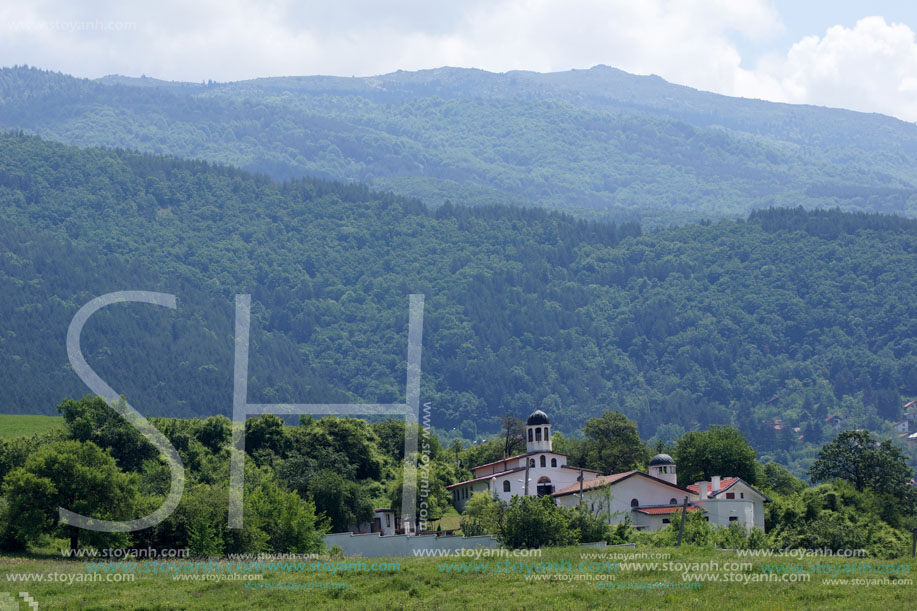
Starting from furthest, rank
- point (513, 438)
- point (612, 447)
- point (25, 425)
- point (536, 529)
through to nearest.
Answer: point (513, 438)
point (25, 425)
point (612, 447)
point (536, 529)

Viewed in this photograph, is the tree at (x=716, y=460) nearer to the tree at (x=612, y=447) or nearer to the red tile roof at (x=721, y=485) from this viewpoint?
the tree at (x=612, y=447)

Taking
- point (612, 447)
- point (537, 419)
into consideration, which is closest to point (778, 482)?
point (612, 447)

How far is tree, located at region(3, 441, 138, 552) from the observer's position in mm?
58531

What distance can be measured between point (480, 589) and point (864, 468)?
64.8 meters

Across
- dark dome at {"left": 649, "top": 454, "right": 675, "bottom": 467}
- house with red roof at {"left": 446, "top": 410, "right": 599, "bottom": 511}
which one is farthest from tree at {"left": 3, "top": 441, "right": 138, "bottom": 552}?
dark dome at {"left": 649, "top": 454, "right": 675, "bottom": 467}

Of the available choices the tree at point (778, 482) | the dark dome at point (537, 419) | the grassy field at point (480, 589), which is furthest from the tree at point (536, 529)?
the tree at point (778, 482)

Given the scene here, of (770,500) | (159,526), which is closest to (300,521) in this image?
(159,526)

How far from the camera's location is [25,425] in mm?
114188

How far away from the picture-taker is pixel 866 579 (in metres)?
50.5

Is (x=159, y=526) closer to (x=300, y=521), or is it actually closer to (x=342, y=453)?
(x=300, y=521)

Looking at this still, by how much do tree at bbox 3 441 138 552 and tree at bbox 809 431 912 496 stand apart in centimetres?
6505

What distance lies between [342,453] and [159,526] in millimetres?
33219

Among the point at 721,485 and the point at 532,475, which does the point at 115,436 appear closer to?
the point at 532,475

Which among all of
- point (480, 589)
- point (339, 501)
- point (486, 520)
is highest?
point (339, 501)
